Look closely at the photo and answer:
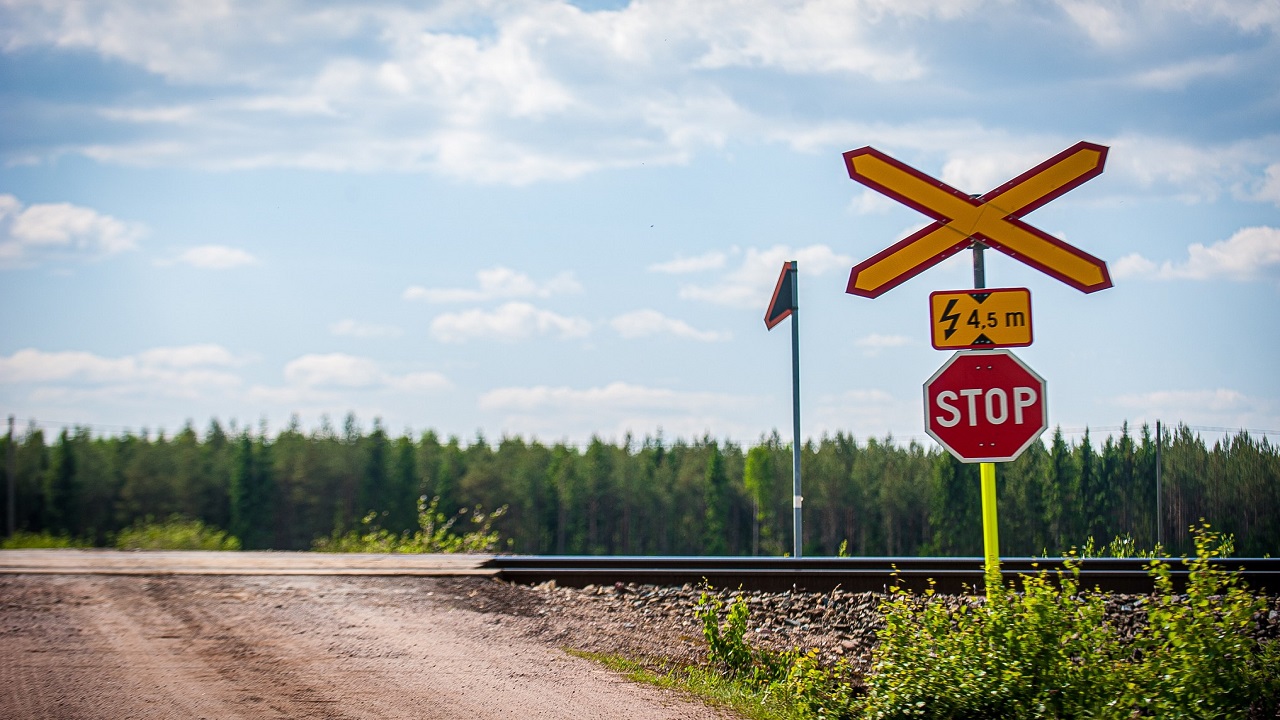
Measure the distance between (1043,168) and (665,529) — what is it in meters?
72.1

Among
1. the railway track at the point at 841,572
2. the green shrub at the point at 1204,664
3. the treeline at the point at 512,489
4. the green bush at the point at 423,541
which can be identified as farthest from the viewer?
the treeline at the point at 512,489

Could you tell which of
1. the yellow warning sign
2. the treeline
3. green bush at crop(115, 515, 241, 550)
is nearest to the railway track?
the yellow warning sign

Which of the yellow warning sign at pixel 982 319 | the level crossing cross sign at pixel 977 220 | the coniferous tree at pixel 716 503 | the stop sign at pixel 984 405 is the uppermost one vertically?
the level crossing cross sign at pixel 977 220

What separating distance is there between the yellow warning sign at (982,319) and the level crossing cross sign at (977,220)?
1.53ft

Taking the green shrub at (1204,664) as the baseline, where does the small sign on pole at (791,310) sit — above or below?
above

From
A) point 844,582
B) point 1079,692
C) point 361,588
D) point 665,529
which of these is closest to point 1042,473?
point 844,582

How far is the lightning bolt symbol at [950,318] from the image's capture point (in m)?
6.70

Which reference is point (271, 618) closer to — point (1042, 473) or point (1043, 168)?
point (1043, 168)

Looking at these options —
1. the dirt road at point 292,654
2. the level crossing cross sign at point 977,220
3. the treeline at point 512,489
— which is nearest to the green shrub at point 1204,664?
the level crossing cross sign at point 977,220

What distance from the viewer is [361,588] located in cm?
1189

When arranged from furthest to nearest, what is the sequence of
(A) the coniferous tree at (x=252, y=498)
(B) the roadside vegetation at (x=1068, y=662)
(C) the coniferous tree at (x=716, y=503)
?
1. (C) the coniferous tree at (x=716, y=503)
2. (A) the coniferous tree at (x=252, y=498)
3. (B) the roadside vegetation at (x=1068, y=662)

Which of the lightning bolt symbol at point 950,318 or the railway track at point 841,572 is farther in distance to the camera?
the railway track at point 841,572

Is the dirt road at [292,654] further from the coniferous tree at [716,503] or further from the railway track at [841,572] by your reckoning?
the coniferous tree at [716,503]

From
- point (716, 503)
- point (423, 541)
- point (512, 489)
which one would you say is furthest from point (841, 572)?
point (512, 489)
